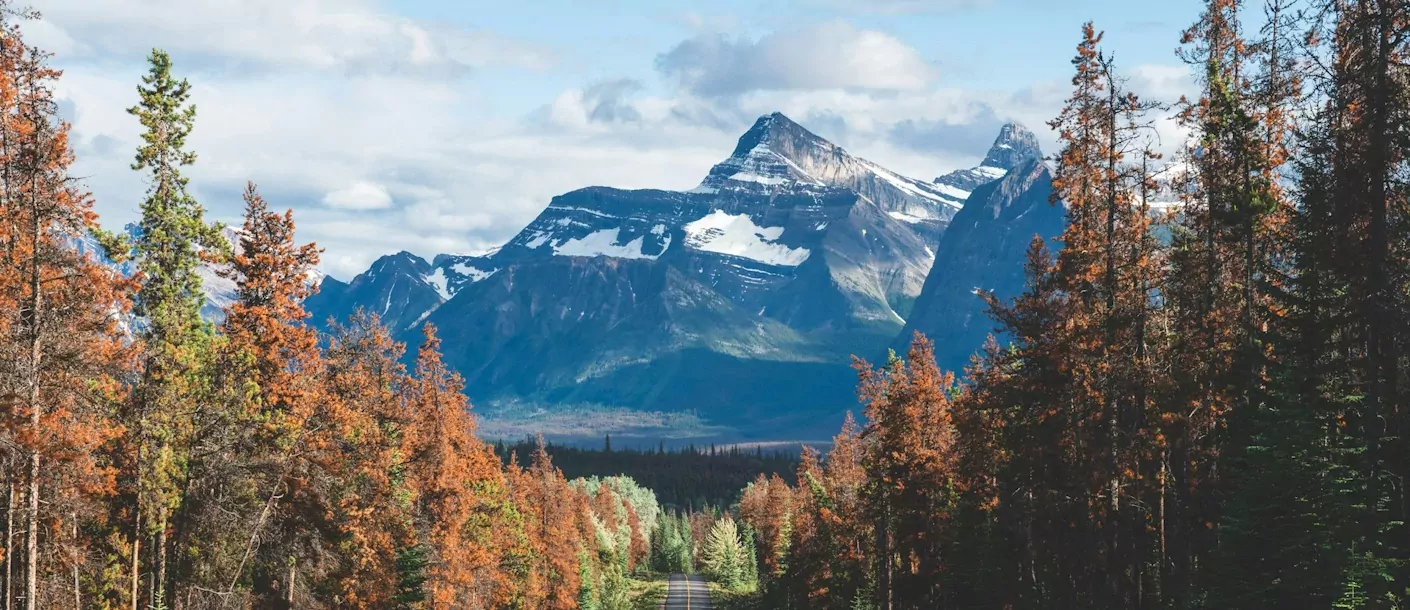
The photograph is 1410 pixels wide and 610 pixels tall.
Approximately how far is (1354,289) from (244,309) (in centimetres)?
2873

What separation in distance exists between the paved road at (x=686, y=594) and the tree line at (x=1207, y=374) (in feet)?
206

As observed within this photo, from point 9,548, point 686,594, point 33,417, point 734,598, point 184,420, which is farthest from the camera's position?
point 686,594

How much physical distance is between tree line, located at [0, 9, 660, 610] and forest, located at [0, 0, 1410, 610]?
0.11m

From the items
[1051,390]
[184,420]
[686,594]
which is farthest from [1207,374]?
[686,594]

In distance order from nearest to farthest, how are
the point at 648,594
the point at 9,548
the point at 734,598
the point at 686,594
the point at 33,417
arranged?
the point at 33,417 < the point at 9,548 < the point at 734,598 < the point at 686,594 < the point at 648,594

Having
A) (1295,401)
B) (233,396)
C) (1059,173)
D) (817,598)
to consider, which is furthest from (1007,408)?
(817,598)

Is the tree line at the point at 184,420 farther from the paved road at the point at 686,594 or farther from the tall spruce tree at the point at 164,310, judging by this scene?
the paved road at the point at 686,594

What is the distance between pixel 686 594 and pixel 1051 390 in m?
94.6

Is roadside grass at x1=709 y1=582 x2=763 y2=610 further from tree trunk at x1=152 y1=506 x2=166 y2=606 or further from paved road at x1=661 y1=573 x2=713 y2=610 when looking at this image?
tree trunk at x1=152 y1=506 x2=166 y2=606

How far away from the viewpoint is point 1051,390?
3503 cm

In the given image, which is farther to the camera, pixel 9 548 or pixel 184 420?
pixel 184 420

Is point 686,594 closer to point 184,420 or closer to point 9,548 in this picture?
point 184,420

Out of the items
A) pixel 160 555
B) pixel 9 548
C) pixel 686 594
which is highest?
pixel 9 548

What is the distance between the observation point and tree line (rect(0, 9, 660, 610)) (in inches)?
1121
